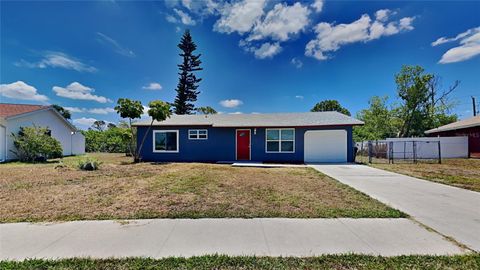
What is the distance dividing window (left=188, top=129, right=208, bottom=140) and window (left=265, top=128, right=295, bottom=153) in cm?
423

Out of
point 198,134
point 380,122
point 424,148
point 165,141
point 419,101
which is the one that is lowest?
point 424,148

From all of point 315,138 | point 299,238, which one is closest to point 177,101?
point 315,138

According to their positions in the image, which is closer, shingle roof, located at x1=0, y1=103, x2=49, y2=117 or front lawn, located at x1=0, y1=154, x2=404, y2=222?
front lawn, located at x1=0, y1=154, x2=404, y2=222

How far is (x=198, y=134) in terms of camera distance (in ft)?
48.2

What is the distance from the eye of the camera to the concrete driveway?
3.63m

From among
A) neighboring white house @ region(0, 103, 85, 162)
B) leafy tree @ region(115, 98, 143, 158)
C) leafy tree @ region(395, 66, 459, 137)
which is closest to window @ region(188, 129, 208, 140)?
leafy tree @ region(115, 98, 143, 158)

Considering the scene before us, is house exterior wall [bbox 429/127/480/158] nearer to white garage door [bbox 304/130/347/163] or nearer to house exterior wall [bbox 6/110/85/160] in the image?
white garage door [bbox 304/130/347/163]

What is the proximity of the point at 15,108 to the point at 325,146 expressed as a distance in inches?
878

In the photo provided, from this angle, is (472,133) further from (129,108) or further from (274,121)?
(129,108)

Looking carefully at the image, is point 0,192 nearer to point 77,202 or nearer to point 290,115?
point 77,202

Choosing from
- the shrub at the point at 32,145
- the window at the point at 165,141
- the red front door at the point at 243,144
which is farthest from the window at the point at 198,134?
the shrub at the point at 32,145

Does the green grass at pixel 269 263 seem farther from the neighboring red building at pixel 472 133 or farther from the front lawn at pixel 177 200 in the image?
the neighboring red building at pixel 472 133

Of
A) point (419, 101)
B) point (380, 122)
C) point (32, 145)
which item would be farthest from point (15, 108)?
point (419, 101)

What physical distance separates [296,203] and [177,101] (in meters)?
31.2
